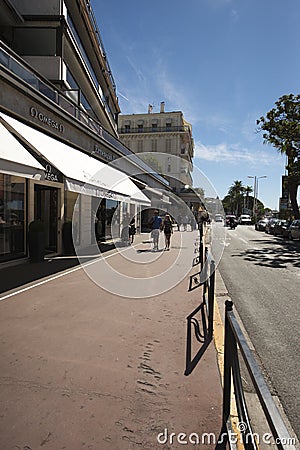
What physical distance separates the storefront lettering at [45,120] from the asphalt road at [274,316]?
7254mm

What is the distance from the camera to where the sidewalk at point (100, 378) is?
9.02 ft

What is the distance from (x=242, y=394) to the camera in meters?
2.49

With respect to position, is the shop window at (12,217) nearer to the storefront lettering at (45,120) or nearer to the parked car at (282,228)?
the storefront lettering at (45,120)

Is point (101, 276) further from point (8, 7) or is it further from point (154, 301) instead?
point (8, 7)

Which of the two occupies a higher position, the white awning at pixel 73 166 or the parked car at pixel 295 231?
the white awning at pixel 73 166

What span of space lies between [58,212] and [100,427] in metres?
10.9

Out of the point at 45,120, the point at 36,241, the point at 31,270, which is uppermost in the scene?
the point at 45,120

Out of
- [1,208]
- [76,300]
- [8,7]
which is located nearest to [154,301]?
[76,300]

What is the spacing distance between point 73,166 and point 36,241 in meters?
2.59
